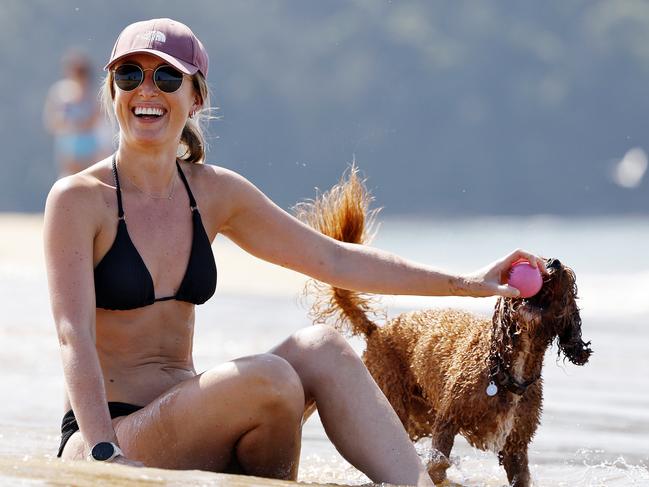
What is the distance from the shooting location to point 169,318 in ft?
14.3

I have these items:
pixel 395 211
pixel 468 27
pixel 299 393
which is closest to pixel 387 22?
pixel 468 27

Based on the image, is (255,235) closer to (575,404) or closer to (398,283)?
(398,283)

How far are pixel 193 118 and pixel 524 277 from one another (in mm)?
1375

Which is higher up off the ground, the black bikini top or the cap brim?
the cap brim

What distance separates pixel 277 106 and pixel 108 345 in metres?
39.2

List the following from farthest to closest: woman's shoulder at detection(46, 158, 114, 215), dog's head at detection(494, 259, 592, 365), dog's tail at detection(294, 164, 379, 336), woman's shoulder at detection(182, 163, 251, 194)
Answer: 1. dog's tail at detection(294, 164, 379, 336)
2. dog's head at detection(494, 259, 592, 365)
3. woman's shoulder at detection(182, 163, 251, 194)
4. woman's shoulder at detection(46, 158, 114, 215)

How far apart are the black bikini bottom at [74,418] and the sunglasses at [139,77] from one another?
42.8 inches

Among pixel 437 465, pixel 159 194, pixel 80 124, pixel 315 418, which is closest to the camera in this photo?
pixel 159 194

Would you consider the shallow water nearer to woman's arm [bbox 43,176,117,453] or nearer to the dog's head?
woman's arm [bbox 43,176,117,453]

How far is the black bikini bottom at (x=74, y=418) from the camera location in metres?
4.21

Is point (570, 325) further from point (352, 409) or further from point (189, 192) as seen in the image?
point (189, 192)

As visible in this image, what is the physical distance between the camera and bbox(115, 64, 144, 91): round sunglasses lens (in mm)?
4242

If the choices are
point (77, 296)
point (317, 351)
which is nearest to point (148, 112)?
point (77, 296)

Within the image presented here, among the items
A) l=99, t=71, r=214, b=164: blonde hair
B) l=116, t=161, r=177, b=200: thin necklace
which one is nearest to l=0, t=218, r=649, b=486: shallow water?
l=116, t=161, r=177, b=200: thin necklace
